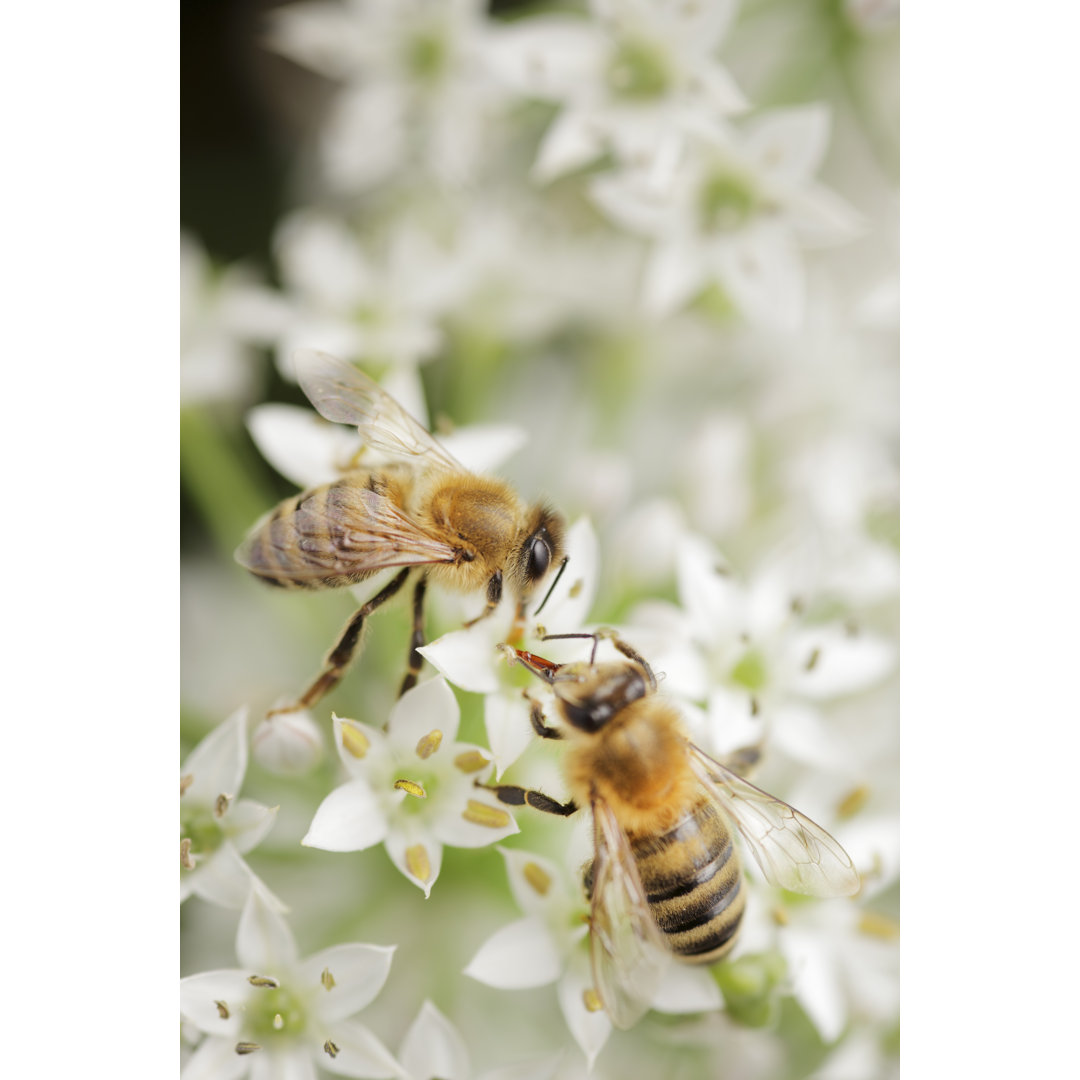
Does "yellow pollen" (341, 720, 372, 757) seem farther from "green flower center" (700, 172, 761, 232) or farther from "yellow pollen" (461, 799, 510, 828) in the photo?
"green flower center" (700, 172, 761, 232)

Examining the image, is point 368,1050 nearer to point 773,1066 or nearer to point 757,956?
point 757,956

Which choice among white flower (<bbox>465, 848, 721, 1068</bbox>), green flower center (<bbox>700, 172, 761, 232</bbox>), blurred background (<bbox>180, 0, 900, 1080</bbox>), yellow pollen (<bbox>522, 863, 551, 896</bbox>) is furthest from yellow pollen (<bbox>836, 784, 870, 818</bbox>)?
green flower center (<bbox>700, 172, 761, 232</bbox>)

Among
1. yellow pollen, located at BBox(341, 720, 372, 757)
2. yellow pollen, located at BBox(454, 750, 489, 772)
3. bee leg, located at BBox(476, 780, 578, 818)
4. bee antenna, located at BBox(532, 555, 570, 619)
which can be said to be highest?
bee antenna, located at BBox(532, 555, 570, 619)

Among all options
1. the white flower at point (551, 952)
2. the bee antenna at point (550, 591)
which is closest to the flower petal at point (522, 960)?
the white flower at point (551, 952)

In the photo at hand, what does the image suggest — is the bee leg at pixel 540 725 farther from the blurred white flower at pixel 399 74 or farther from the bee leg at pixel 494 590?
the blurred white flower at pixel 399 74

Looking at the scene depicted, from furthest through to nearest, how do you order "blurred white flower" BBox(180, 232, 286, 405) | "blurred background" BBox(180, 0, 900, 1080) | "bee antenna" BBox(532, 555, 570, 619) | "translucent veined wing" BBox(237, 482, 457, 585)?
"blurred white flower" BBox(180, 232, 286, 405) < "blurred background" BBox(180, 0, 900, 1080) < "bee antenna" BBox(532, 555, 570, 619) < "translucent veined wing" BBox(237, 482, 457, 585)
